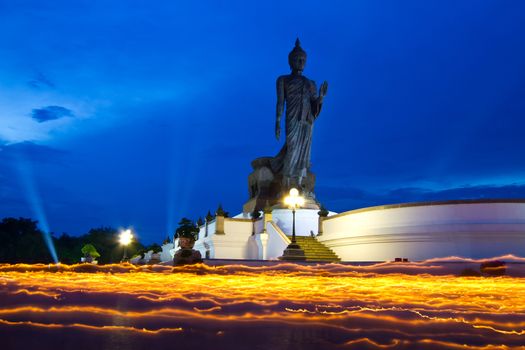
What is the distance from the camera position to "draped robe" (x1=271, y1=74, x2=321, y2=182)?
3241cm

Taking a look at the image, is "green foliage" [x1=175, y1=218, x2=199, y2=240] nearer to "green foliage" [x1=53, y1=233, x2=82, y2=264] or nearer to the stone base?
the stone base

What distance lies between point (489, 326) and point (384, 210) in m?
17.1

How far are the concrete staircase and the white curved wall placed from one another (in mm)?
1059

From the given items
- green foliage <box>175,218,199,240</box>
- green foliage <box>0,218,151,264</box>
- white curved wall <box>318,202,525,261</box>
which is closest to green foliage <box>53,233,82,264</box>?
green foliage <box>0,218,151,264</box>

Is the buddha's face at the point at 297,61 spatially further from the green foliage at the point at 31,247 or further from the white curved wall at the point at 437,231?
the green foliage at the point at 31,247

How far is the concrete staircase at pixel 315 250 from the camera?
24.0 m

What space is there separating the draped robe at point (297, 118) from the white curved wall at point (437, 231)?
9290mm

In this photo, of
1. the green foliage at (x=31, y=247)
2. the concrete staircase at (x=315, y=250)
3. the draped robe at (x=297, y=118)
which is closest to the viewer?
the concrete staircase at (x=315, y=250)

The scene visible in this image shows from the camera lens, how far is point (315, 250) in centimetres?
2502

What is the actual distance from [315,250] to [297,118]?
411 inches

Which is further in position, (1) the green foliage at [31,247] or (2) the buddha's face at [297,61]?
(1) the green foliage at [31,247]

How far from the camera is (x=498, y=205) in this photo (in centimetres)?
1991

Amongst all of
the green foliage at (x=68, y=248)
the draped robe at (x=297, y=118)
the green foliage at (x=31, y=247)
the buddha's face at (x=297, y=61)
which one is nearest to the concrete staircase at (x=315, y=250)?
the draped robe at (x=297, y=118)

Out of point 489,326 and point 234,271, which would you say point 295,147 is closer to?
point 234,271
